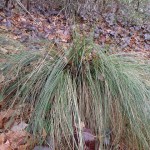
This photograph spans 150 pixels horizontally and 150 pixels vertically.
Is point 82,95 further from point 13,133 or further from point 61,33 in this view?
point 61,33

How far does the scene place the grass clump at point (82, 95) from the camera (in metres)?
2.19

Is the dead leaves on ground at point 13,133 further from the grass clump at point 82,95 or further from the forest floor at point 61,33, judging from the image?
the forest floor at point 61,33

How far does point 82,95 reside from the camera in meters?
2.36

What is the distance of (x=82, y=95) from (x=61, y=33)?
2.50 meters

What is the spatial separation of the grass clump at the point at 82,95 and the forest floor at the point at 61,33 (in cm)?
21

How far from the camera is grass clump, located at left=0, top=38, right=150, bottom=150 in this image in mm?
2186

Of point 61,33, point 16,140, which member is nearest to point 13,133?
point 16,140

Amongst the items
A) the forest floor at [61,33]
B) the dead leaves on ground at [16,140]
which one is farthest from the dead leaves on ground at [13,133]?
the forest floor at [61,33]

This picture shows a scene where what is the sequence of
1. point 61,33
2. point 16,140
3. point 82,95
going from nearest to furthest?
1. point 16,140
2. point 82,95
3. point 61,33

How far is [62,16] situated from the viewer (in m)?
5.36

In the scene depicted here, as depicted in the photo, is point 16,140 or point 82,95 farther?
point 82,95

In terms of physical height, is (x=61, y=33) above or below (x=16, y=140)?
above

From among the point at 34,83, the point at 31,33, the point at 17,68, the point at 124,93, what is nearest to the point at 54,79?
the point at 34,83

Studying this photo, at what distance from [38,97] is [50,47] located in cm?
52
